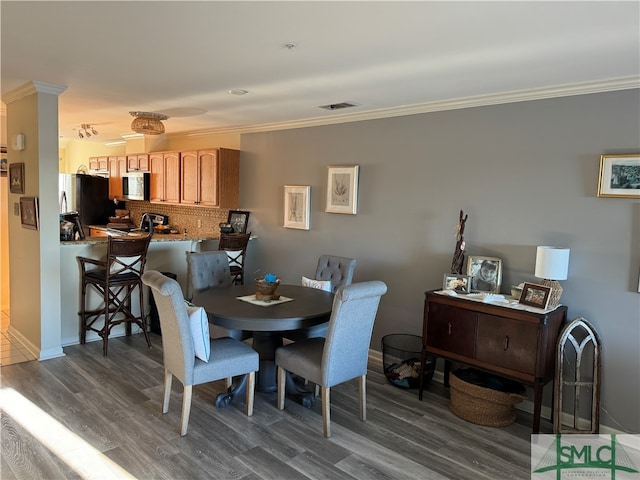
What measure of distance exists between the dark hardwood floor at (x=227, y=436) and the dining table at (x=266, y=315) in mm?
142

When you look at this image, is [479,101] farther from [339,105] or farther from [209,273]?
[209,273]

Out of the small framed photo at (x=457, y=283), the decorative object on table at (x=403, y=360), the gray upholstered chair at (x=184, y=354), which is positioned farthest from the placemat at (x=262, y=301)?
the small framed photo at (x=457, y=283)

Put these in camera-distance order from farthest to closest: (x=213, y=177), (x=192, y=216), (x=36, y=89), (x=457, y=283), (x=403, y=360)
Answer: (x=192, y=216) < (x=213, y=177) < (x=403, y=360) < (x=36, y=89) < (x=457, y=283)

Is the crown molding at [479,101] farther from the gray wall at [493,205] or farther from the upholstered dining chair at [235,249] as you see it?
the upholstered dining chair at [235,249]

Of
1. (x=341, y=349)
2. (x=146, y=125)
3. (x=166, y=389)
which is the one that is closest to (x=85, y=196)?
(x=146, y=125)

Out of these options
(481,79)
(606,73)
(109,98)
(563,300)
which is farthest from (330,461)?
(109,98)

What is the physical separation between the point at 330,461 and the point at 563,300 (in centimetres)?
201

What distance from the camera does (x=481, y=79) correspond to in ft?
10.3

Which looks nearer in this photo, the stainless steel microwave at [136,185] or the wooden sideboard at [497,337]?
the wooden sideboard at [497,337]

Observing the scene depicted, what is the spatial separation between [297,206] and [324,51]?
105 inches

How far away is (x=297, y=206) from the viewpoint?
5211 mm

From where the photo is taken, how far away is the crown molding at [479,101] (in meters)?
3.04

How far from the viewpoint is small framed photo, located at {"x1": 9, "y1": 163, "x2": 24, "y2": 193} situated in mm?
4270

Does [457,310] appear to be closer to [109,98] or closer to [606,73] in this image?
[606,73]
